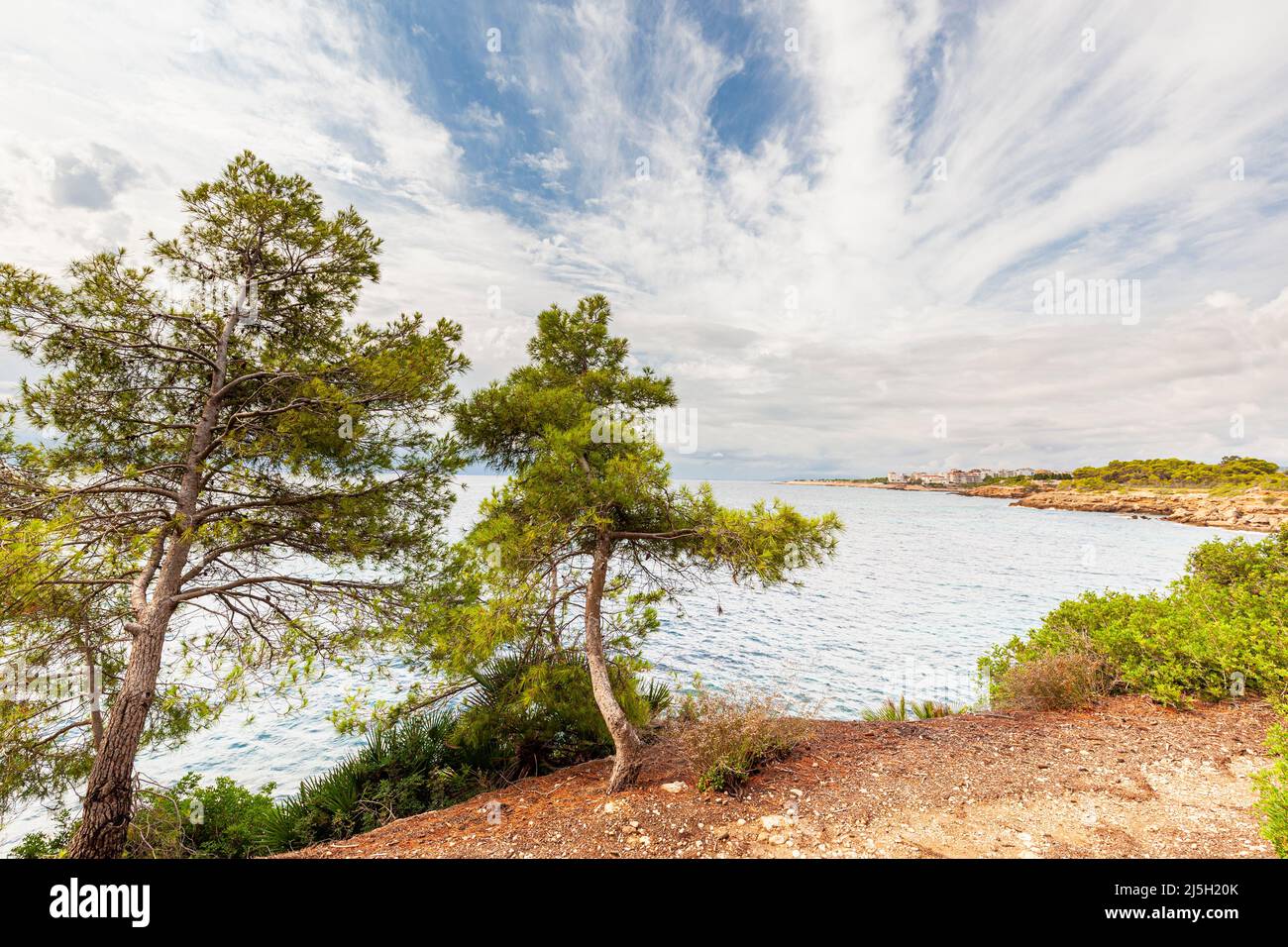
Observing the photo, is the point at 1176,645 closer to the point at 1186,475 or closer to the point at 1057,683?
the point at 1057,683

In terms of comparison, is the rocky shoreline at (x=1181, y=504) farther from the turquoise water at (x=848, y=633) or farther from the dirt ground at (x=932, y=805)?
the dirt ground at (x=932, y=805)

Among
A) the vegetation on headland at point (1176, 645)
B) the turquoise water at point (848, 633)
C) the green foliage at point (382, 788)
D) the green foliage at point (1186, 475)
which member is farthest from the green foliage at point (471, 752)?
the green foliage at point (1186, 475)

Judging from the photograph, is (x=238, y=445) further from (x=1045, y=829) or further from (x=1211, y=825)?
(x=1211, y=825)

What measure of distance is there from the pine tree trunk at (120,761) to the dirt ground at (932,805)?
2.60 m

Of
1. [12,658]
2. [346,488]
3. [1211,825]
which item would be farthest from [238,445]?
[1211,825]

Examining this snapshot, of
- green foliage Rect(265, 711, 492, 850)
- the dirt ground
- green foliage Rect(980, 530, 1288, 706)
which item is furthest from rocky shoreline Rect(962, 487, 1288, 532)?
green foliage Rect(265, 711, 492, 850)

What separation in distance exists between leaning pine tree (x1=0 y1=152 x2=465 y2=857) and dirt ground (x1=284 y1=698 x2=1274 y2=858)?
3.29 metres

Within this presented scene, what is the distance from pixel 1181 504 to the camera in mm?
65812

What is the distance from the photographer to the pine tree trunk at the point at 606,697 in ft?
19.4

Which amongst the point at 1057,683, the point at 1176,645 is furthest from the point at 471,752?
the point at 1176,645

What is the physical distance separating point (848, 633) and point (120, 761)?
20.3 meters

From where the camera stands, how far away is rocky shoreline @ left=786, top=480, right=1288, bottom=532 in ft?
150

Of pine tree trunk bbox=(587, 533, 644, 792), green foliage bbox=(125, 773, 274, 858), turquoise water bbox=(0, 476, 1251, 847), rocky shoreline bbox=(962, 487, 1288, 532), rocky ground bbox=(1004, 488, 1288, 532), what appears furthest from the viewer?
rocky shoreline bbox=(962, 487, 1288, 532)

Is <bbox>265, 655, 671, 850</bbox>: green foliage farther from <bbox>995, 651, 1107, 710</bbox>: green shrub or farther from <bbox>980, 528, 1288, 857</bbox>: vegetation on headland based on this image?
<bbox>980, 528, 1288, 857</bbox>: vegetation on headland
